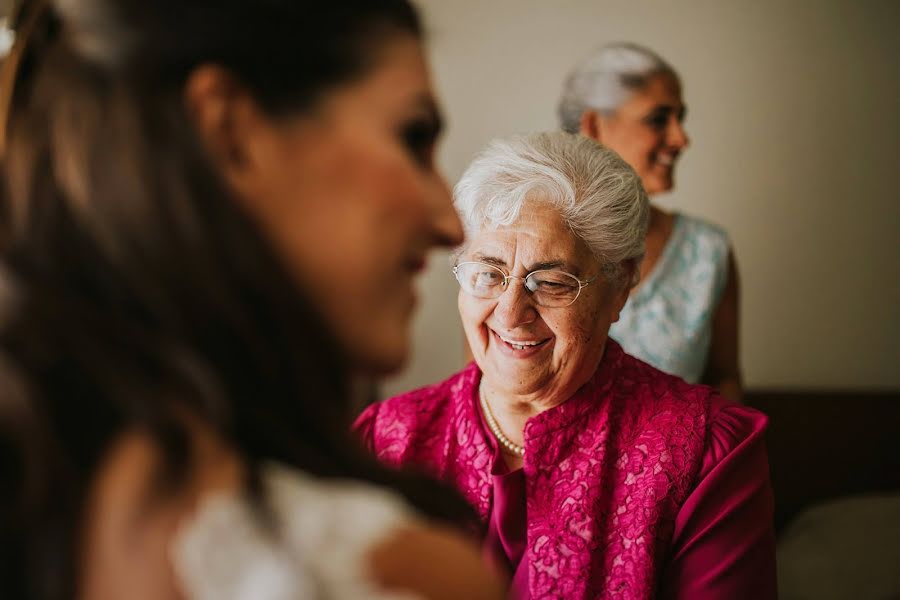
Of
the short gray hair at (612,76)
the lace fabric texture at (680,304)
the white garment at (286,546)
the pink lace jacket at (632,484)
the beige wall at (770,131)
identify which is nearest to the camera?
the white garment at (286,546)

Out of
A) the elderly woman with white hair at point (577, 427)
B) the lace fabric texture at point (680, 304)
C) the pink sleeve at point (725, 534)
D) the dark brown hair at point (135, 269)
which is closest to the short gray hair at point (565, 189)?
the elderly woman with white hair at point (577, 427)

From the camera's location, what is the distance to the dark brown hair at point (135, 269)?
0.45 metres

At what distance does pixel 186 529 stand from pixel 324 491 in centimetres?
8

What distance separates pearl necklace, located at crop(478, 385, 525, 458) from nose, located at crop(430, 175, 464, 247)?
2.77ft

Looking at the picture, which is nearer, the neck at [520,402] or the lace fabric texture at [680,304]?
the neck at [520,402]

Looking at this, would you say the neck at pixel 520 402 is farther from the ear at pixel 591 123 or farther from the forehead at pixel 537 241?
the ear at pixel 591 123

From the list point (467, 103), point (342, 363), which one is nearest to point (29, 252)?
point (342, 363)

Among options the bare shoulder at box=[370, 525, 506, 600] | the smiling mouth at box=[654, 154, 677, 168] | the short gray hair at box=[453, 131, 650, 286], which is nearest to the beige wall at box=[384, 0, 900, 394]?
the smiling mouth at box=[654, 154, 677, 168]

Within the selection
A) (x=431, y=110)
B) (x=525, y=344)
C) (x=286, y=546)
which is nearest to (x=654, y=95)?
(x=525, y=344)

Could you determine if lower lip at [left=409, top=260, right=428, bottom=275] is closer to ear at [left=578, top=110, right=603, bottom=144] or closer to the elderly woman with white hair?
the elderly woman with white hair

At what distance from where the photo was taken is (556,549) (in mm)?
1220

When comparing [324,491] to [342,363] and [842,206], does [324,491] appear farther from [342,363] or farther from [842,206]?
[842,206]

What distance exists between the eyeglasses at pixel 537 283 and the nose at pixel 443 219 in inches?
29.3

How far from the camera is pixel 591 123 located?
2.27m
